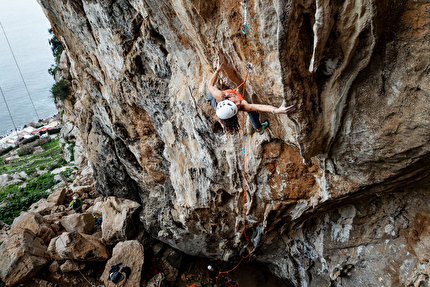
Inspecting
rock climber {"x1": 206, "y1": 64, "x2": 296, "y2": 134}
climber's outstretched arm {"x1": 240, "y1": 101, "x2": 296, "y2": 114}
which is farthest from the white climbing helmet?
climber's outstretched arm {"x1": 240, "y1": 101, "x2": 296, "y2": 114}

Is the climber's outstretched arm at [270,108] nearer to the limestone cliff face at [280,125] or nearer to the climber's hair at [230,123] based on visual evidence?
the limestone cliff face at [280,125]

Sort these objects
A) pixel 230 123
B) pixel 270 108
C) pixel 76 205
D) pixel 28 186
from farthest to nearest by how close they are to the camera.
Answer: pixel 28 186
pixel 76 205
pixel 230 123
pixel 270 108

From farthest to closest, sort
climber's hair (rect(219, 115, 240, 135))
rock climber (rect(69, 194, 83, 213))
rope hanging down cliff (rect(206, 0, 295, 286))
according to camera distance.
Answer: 1. rock climber (rect(69, 194, 83, 213))
2. climber's hair (rect(219, 115, 240, 135))
3. rope hanging down cliff (rect(206, 0, 295, 286))

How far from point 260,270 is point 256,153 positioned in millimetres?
6498

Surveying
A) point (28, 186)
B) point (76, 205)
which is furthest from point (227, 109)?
point (28, 186)

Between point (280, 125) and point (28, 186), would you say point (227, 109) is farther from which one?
point (28, 186)

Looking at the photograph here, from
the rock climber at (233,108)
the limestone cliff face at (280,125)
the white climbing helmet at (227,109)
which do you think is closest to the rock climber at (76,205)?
the limestone cliff face at (280,125)

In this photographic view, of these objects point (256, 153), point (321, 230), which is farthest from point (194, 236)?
point (256, 153)

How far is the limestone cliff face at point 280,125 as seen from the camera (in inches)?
95.0

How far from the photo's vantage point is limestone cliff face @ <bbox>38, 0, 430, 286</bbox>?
2.41 m

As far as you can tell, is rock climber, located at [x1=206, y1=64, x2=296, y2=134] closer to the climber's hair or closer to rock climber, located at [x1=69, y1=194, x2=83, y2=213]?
the climber's hair

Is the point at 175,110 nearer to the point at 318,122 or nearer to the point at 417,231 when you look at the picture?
the point at 318,122

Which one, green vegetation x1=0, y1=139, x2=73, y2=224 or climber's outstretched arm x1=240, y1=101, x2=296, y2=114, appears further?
green vegetation x1=0, y1=139, x2=73, y2=224

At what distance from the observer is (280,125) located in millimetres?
3602
